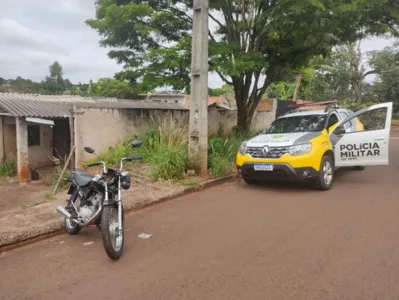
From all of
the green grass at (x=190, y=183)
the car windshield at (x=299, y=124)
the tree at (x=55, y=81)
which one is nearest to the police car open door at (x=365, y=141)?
the car windshield at (x=299, y=124)

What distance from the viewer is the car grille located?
22.5ft

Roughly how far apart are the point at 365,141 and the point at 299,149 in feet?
5.82

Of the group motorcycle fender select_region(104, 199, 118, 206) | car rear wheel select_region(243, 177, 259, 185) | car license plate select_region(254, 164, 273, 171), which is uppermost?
car license plate select_region(254, 164, 273, 171)

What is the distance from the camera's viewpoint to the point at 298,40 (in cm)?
1002

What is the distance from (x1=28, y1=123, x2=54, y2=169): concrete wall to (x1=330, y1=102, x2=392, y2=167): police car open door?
1042 cm

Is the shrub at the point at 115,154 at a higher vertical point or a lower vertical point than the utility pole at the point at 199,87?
lower

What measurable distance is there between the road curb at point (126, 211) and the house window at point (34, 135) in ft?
26.0

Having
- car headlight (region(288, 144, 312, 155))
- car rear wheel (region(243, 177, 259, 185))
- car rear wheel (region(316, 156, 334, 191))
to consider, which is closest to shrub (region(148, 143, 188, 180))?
car rear wheel (region(243, 177, 259, 185))

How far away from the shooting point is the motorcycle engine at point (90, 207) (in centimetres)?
447

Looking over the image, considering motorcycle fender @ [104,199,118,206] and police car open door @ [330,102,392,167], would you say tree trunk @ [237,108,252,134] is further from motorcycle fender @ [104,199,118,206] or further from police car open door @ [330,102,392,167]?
motorcycle fender @ [104,199,118,206]

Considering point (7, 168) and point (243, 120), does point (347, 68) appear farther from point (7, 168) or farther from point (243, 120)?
point (7, 168)

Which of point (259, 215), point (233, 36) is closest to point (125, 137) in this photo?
point (233, 36)

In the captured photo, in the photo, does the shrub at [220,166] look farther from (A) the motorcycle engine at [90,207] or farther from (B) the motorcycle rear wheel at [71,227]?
(A) the motorcycle engine at [90,207]

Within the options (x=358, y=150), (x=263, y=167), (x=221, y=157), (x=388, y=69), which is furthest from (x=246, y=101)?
(x=388, y=69)
